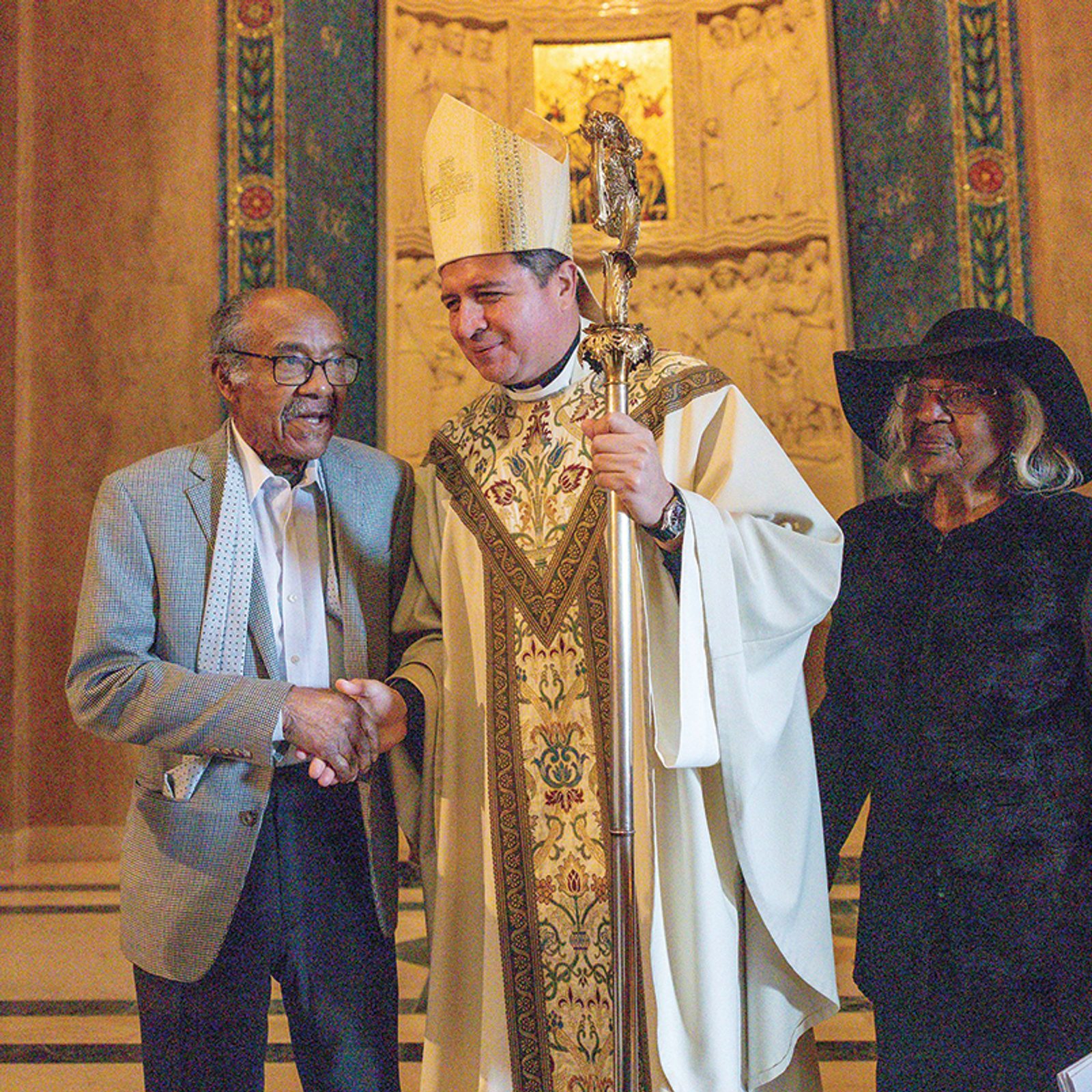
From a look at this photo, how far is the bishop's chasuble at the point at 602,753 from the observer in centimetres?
215

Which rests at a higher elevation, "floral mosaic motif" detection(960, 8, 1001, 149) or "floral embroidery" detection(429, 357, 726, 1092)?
"floral mosaic motif" detection(960, 8, 1001, 149)

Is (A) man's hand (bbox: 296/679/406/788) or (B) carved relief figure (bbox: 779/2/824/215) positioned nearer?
(A) man's hand (bbox: 296/679/406/788)

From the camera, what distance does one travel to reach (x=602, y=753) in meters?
2.36

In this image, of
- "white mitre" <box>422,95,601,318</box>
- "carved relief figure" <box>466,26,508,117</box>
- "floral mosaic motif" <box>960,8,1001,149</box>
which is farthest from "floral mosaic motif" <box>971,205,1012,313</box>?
"white mitre" <box>422,95,601,318</box>

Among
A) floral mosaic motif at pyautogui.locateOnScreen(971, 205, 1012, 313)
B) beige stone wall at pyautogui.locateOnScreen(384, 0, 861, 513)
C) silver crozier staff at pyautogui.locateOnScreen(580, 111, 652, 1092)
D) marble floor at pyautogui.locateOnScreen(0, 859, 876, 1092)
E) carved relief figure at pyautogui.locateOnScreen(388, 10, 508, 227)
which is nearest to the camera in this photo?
silver crozier staff at pyautogui.locateOnScreen(580, 111, 652, 1092)

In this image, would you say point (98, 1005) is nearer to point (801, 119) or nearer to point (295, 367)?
point (295, 367)

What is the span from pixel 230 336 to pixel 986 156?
427cm

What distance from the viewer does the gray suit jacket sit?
7.03ft

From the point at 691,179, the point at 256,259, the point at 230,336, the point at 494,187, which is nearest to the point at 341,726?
the point at 230,336

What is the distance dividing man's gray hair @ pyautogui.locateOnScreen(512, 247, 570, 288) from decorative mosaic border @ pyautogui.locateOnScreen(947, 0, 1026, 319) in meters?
3.48

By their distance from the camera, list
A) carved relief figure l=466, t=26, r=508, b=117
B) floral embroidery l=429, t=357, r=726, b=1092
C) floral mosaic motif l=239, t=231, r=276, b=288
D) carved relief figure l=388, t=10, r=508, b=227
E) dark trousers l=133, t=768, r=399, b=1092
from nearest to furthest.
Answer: dark trousers l=133, t=768, r=399, b=1092 → floral embroidery l=429, t=357, r=726, b=1092 → floral mosaic motif l=239, t=231, r=276, b=288 → carved relief figure l=388, t=10, r=508, b=227 → carved relief figure l=466, t=26, r=508, b=117

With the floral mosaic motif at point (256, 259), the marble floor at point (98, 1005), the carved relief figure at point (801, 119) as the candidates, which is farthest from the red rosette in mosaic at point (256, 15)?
the marble floor at point (98, 1005)

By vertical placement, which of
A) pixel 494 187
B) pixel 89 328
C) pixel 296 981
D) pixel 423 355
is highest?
pixel 89 328

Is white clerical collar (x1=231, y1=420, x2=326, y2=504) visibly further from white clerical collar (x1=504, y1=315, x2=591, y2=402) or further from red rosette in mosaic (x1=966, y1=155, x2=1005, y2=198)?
red rosette in mosaic (x1=966, y1=155, x2=1005, y2=198)
